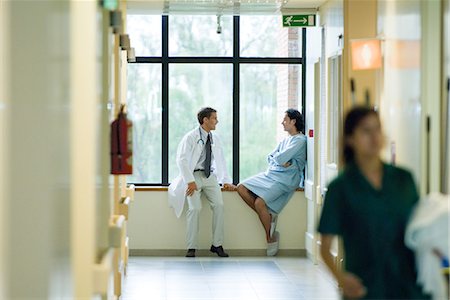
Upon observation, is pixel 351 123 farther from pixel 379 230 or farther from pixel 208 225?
pixel 208 225

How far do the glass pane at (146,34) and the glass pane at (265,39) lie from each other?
1104mm

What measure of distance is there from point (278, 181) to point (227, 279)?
2.10 metres

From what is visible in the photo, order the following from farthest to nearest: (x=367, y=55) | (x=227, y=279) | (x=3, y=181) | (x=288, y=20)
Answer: (x=288, y=20) → (x=227, y=279) → (x=367, y=55) → (x=3, y=181)

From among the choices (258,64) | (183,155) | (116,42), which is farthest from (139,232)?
(116,42)

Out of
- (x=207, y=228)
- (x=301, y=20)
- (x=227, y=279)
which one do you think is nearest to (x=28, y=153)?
(x=227, y=279)

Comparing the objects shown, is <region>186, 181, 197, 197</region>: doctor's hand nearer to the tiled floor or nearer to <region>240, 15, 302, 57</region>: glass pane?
the tiled floor

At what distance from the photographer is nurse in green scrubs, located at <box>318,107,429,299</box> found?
12.9 feet

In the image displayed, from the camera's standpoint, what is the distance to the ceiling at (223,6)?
33.9 feet

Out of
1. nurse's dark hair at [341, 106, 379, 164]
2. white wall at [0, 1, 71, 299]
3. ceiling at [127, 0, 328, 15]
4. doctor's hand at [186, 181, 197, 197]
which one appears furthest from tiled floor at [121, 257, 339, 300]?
white wall at [0, 1, 71, 299]

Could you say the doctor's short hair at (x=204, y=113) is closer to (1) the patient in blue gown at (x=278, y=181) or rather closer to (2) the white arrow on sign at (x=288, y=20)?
(1) the patient in blue gown at (x=278, y=181)

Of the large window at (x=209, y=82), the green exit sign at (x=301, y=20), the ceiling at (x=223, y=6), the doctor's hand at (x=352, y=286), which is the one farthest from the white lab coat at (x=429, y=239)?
the large window at (x=209, y=82)

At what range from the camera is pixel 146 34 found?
38.2 feet

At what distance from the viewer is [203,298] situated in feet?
27.4

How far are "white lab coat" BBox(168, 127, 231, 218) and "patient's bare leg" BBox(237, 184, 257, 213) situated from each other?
0.37 m
